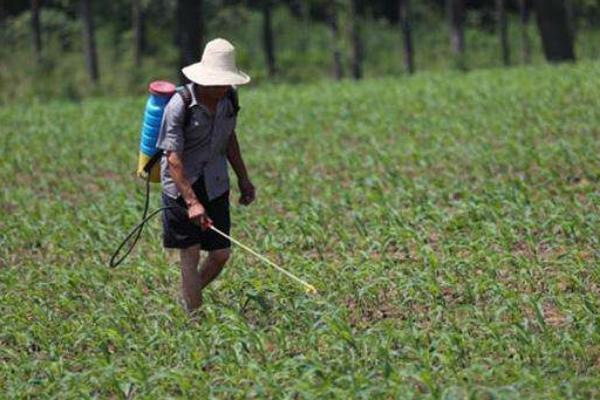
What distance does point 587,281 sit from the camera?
891 cm

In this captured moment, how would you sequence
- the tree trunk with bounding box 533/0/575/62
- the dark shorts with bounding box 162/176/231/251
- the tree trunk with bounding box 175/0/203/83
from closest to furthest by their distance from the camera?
the dark shorts with bounding box 162/176/231/251
the tree trunk with bounding box 175/0/203/83
the tree trunk with bounding box 533/0/575/62

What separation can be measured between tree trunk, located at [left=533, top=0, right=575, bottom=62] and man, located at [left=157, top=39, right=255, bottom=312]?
21810 millimetres

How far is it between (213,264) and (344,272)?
1216mm

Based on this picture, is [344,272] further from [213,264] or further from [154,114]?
[154,114]

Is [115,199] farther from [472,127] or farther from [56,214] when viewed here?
[472,127]

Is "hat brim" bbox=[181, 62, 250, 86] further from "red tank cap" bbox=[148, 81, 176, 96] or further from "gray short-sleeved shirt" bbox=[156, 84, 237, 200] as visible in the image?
"red tank cap" bbox=[148, 81, 176, 96]

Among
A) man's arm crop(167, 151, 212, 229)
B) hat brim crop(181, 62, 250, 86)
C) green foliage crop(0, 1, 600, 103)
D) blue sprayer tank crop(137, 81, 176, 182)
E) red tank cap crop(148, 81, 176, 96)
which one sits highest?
hat brim crop(181, 62, 250, 86)

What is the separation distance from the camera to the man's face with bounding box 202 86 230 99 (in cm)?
825

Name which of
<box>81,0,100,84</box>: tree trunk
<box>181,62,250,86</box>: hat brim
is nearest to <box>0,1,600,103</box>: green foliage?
<box>81,0,100,84</box>: tree trunk

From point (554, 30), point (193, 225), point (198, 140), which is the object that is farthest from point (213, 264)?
point (554, 30)

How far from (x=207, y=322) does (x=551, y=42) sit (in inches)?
892

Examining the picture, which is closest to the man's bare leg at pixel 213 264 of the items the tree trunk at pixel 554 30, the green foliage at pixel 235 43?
the tree trunk at pixel 554 30

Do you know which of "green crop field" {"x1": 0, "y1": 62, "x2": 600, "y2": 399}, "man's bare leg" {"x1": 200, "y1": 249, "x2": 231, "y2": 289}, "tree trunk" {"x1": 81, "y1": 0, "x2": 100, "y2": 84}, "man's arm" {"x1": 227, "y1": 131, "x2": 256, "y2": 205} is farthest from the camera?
"tree trunk" {"x1": 81, "y1": 0, "x2": 100, "y2": 84}

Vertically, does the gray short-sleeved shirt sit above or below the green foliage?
above
